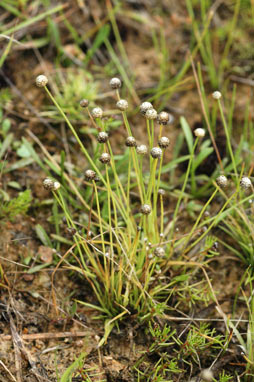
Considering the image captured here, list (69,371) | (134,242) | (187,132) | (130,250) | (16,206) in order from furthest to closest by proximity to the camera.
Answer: (187,132) < (16,206) < (130,250) < (134,242) < (69,371)

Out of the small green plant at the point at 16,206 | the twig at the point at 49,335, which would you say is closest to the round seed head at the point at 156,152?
the small green plant at the point at 16,206

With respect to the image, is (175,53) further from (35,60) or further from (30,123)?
(30,123)

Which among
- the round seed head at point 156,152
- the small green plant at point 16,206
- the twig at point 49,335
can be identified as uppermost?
the round seed head at point 156,152

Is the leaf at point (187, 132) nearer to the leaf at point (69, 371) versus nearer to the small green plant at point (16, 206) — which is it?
the small green plant at point (16, 206)

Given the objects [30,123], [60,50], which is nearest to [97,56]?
[60,50]

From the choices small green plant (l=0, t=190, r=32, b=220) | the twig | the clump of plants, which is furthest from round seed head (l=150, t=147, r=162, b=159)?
the twig

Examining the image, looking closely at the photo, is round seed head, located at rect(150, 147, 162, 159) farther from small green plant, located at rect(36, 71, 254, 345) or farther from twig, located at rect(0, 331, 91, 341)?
twig, located at rect(0, 331, 91, 341)

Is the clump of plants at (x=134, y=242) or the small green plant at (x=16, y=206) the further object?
the small green plant at (x=16, y=206)

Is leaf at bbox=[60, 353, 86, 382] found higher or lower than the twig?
higher

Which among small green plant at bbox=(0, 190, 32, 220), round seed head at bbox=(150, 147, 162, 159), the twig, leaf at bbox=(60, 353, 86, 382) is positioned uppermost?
round seed head at bbox=(150, 147, 162, 159)

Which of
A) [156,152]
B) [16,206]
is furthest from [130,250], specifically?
[16,206]

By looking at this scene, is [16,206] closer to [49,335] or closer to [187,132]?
[49,335]
